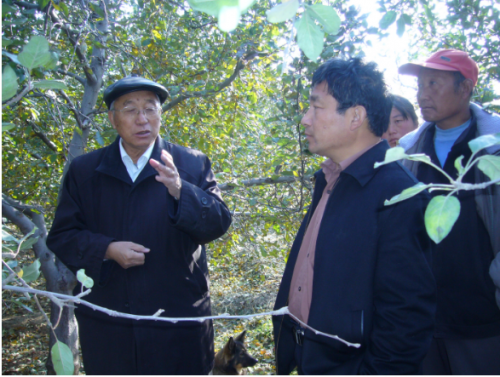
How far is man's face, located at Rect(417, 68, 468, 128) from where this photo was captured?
200 cm

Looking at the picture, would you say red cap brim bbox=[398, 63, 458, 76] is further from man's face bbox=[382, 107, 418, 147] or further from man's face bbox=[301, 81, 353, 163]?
man's face bbox=[301, 81, 353, 163]

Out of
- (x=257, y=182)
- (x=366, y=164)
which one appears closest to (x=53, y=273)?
(x=257, y=182)

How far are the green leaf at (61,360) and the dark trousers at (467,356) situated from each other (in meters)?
1.71

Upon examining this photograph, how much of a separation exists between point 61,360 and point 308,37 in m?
0.84

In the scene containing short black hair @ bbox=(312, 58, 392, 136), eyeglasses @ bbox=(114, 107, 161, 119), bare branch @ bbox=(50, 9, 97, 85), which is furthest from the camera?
bare branch @ bbox=(50, 9, 97, 85)

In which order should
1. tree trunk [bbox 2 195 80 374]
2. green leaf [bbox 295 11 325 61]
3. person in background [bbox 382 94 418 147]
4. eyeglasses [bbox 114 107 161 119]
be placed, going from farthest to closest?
tree trunk [bbox 2 195 80 374], person in background [bbox 382 94 418 147], eyeglasses [bbox 114 107 161 119], green leaf [bbox 295 11 325 61]

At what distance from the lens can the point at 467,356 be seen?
1718 mm

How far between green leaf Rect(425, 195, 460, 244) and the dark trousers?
4.78ft

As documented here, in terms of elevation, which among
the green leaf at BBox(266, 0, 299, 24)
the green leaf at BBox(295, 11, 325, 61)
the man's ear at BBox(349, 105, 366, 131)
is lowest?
the green leaf at BBox(295, 11, 325, 61)

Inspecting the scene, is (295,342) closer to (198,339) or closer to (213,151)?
(198,339)

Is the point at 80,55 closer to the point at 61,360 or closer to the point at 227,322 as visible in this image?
the point at 61,360

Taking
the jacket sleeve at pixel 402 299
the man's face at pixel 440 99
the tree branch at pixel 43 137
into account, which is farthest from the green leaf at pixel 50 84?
the tree branch at pixel 43 137

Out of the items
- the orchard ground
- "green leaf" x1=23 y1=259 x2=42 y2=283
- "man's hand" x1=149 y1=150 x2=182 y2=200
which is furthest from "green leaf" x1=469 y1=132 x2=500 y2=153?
the orchard ground

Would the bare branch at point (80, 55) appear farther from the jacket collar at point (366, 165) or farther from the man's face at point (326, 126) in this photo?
the jacket collar at point (366, 165)
